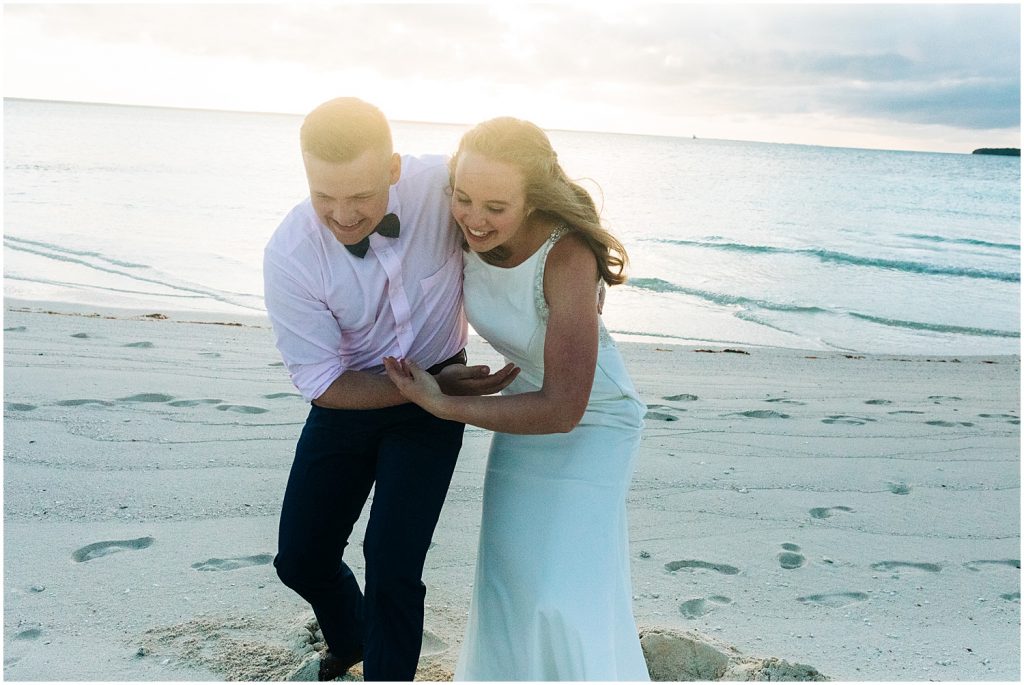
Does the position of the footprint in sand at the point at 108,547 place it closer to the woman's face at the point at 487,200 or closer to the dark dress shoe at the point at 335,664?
the dark dress shoe at the point at 335,664

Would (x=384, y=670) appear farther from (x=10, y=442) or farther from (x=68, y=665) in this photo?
(x=10, y=442)

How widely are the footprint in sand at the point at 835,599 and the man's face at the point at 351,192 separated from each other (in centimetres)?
234

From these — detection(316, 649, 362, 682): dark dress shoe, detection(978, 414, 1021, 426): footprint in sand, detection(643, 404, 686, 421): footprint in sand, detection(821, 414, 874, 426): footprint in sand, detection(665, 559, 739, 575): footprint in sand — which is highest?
detection(643, 404, 686, 421): footprint in sand

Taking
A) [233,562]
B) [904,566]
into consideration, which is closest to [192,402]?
[233,562]

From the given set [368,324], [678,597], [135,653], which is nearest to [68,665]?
[135,653]

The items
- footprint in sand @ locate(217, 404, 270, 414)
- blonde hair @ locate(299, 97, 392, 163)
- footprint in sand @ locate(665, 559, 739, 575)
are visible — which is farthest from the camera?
footprint in sand @ locate(217, 404, 270, 414)

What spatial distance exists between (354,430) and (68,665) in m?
1.30

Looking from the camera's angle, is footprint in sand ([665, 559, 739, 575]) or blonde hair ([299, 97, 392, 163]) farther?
footprint in sand ([665, 559, 739, 575])

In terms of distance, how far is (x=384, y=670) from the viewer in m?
2.67

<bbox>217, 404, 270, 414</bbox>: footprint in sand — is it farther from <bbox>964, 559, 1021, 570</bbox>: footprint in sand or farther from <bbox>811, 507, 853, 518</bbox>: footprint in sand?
<bbox>964, 559, 1021, 570</bbox>: footprint in sand

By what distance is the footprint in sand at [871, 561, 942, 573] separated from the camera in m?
4.02

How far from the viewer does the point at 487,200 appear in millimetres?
2592

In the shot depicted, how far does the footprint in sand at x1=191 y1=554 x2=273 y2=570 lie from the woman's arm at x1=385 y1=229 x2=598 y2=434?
1558 mm

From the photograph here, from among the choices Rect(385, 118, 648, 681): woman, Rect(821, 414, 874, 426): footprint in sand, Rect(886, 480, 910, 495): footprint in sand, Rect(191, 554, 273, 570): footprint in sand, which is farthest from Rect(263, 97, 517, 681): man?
Rect(821, 414, 874, 426): footprint in sand
